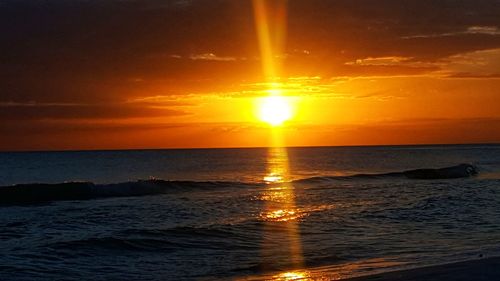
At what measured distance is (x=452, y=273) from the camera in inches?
455

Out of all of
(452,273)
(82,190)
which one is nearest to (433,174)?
(82,190)

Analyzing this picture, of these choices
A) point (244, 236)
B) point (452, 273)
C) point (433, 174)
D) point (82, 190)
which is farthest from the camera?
point (433, 174)

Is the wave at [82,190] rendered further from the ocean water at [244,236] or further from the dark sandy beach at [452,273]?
the dark sandy beach at [452,273]

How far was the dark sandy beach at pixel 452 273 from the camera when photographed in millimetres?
11070

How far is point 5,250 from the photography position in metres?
17.4

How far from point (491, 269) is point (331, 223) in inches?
432

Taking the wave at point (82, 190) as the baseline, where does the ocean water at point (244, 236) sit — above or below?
below

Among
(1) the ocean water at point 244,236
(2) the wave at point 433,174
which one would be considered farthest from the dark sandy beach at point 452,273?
(2) the wave at point 433,174

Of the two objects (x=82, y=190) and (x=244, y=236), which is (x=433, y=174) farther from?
(x=244, y=236)

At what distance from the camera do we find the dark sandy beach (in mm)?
11070

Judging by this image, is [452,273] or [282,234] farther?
[282,234]

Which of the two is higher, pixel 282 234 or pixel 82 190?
pixel 82 190

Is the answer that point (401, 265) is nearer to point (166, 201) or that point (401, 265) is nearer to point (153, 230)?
point (153, 230)

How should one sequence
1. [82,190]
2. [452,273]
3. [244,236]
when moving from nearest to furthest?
[452,273] < [244,236] < [82,190]
